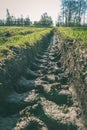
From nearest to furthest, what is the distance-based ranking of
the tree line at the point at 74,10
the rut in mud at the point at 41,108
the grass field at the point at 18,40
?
the rut in mud at the point at 41,108 → the grass field at the point at 18,40 → the tree line at the point at 74,10

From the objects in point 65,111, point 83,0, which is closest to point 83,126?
point 65,111

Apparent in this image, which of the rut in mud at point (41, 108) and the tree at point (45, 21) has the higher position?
the tree at point (45, 21)

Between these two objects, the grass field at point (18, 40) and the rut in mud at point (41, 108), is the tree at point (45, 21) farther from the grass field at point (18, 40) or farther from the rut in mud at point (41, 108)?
the rut in mud at point (41, 108)

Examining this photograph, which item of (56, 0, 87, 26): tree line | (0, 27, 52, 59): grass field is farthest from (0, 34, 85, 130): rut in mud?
(56, 0, 87, 26): tree line

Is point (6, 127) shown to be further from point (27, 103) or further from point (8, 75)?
point (8, 75)

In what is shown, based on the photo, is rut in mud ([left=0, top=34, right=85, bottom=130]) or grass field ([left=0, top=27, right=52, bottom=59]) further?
grass field ([left=0, top=27, right=52, bottom=59])

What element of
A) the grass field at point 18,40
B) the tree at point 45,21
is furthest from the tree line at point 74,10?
the grass field at point 18,40

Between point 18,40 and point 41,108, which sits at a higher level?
point 18,40

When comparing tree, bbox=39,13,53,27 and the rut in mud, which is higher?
tree, bbox=39,13,53,27

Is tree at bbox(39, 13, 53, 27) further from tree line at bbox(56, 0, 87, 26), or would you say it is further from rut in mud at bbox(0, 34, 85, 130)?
rut in mud at bbox(0, 34, 85, 130)

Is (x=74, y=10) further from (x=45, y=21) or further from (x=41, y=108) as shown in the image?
(x=41, y=108)

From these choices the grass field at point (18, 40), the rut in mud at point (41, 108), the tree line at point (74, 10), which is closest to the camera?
the rut in mud at point (41, 108)

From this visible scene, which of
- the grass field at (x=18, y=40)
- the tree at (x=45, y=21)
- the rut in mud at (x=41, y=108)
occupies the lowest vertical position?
the rut in mud at (x=41, y=108)

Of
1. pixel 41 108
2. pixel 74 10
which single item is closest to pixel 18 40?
pixel 41 108
